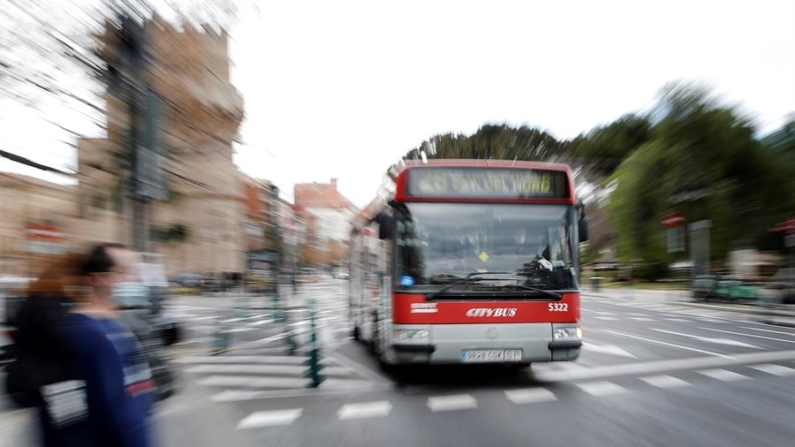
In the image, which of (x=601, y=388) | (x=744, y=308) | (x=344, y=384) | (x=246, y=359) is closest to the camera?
(x=601, y=388)

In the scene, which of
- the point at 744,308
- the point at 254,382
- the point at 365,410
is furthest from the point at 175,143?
the point at 744,308

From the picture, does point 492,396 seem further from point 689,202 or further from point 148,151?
point 689,202

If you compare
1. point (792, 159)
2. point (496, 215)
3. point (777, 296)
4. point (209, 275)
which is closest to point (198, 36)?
point (496, 215)

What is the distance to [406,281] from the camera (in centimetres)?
738

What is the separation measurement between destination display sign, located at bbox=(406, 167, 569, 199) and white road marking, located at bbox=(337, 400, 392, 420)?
8.56 feet

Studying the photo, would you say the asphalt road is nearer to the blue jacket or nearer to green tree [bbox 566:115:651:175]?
the blue jacket

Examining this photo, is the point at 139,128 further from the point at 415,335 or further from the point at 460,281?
the point at 460,281

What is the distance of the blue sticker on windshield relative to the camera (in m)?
7.35

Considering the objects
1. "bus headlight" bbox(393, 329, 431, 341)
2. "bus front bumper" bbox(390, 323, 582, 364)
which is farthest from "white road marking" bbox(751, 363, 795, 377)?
"bus headlight" bbox(393, 329, 431, 341)

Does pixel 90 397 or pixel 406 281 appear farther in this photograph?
pixel 406 281

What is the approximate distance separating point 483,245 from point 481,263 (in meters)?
0.23

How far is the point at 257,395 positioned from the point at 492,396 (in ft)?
9.73

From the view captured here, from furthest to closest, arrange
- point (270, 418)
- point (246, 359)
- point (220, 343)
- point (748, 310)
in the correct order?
point (748, 310)
point (220, 343)
point (246, 359)
point (270, 418)

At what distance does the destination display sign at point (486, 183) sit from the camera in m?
7.67
